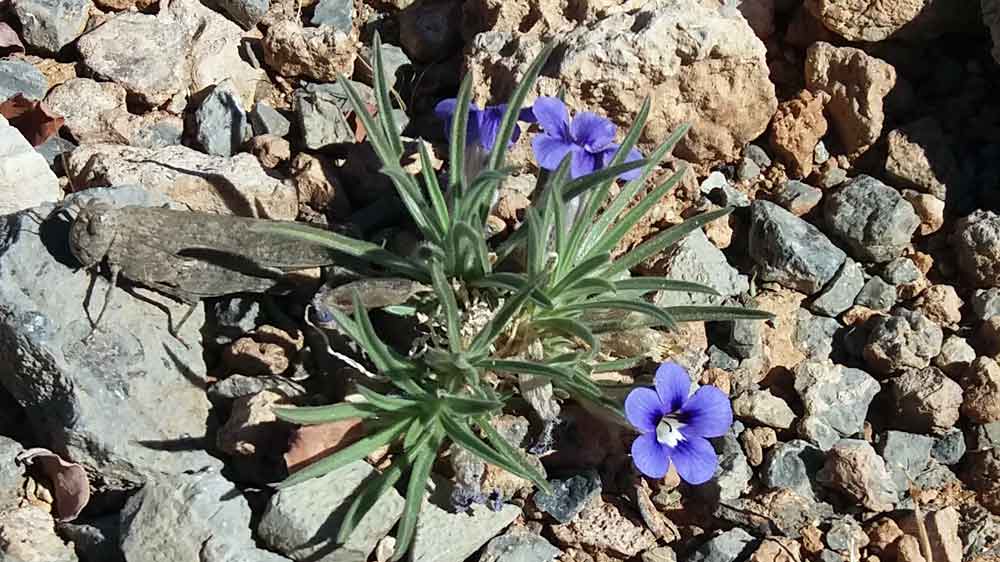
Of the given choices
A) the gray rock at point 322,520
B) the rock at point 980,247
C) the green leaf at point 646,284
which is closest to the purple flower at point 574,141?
the green leaf at point 646,284

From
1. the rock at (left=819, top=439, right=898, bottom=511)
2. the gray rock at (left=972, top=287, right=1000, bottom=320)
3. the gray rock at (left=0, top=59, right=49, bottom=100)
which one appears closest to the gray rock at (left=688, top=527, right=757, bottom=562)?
the rock at (left=819, top=439, right=898, bottom=511)

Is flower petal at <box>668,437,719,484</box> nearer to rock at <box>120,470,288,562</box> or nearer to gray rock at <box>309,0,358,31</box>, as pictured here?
rock at <box>120,470,288,562</box>

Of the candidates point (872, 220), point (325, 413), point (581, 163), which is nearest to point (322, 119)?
point (581, 163)

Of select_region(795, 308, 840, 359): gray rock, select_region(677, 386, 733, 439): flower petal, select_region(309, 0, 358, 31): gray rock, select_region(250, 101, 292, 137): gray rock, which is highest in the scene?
select_region(309, 0, 358, 31): gray rock

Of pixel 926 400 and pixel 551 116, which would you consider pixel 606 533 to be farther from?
pixel 551 116

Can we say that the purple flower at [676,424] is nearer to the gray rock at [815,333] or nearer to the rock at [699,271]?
the rock at [699,271]

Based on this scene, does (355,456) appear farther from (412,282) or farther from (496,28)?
(496,28)
